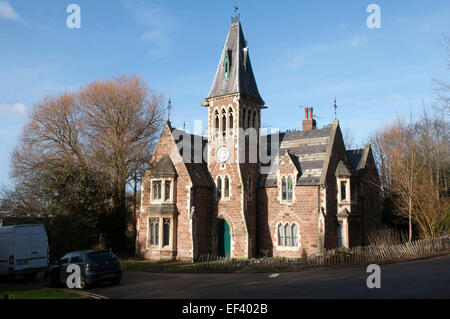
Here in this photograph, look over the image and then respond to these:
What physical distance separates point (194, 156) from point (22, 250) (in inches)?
591

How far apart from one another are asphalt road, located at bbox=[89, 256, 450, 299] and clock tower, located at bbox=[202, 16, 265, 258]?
8306 millimetres

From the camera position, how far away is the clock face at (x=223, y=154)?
99.5 ft

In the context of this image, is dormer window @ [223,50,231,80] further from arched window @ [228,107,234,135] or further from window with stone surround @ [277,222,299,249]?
window with stone surround @ [277,222,299,249]

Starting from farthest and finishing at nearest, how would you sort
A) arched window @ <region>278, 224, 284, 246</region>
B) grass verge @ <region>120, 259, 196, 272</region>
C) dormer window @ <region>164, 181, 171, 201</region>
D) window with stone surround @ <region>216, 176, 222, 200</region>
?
window with stone surround @ <region>216, 176, 222, 200</region>, dormer window @ <region>164, 181, 171, 201</region>, arched window @ <region>278, 224, 284, 246</region>, grass verge @ <region>120, 259, 196, 272</region>

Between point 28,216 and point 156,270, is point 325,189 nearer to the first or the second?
A: point 156,270

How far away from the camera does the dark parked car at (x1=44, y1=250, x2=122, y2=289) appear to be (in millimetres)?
16312

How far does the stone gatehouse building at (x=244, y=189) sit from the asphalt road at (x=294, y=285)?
672 cm

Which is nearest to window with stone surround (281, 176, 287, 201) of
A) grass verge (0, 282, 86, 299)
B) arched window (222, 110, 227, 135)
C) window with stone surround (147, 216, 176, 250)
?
arched window (222, 110, 227, 135)

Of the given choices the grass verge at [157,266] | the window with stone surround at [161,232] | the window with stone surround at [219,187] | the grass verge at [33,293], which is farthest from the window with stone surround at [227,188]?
the grass verge at [33,293]

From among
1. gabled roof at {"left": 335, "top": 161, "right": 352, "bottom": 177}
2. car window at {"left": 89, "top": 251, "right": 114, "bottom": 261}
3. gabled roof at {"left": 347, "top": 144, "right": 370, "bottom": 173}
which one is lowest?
car window at {"left": 89, "top": 251, "right": 114, "bottom": 261}

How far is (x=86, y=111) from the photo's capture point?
3450 centimetres

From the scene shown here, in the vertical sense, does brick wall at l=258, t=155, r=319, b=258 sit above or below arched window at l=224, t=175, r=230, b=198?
below

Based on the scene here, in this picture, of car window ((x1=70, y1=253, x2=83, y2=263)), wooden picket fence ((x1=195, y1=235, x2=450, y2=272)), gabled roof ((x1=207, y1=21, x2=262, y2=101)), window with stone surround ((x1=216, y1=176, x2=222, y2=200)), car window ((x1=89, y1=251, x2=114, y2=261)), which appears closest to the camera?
car window ((x1=89, y1=251, x2=114, y2=261))
